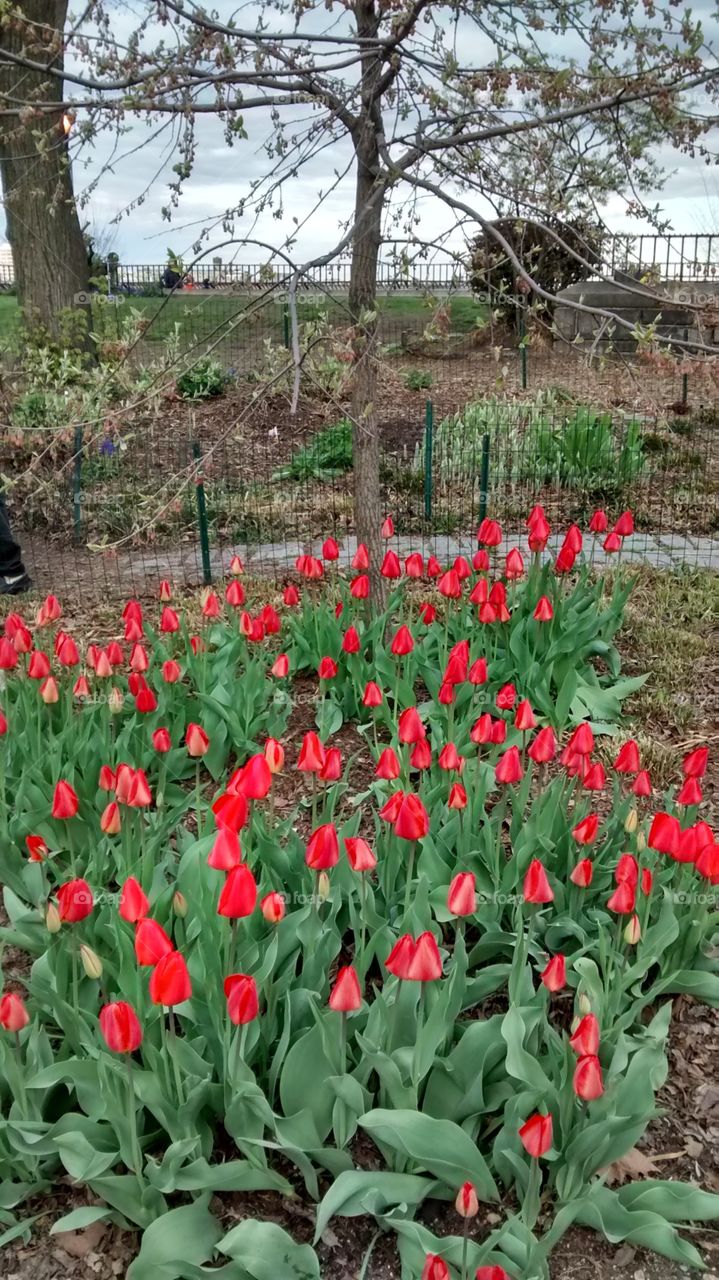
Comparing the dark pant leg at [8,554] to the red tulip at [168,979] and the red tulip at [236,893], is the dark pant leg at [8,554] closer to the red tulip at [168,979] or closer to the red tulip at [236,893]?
the red tulip at [236,893]

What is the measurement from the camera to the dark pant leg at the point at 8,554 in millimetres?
6586

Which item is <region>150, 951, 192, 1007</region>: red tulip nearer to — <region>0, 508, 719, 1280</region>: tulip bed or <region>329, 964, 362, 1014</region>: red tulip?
<region>0, 508, 719, 1280</region>: tulip bed

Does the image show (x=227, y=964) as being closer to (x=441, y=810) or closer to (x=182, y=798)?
(x=441, y=810)

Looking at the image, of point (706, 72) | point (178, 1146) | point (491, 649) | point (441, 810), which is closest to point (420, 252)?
point (706, 72)

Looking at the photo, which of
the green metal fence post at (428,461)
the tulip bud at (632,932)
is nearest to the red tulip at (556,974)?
the tulip bud at (632,932)

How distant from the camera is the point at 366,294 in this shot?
4.50 metres

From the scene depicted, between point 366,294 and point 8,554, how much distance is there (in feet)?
10.4

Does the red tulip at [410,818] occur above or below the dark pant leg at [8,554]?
above

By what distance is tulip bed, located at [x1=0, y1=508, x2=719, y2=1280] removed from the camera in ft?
6.98

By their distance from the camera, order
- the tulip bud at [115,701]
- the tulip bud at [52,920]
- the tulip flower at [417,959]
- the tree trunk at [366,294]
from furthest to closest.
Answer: the tree trunk at [366,294], the tulip bud at [115,701], the tulip bud at [52,920], the tulip flower at [417,959]

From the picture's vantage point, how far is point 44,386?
10.4 metres

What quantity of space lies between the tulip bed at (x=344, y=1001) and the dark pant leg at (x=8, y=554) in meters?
3.15

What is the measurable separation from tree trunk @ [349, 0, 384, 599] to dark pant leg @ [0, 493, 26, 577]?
2.75m

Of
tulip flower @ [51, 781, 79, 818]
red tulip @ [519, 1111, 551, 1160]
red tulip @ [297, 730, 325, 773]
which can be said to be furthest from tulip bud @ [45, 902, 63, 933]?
red tulip @ [519, 1111, 551, 1160]
